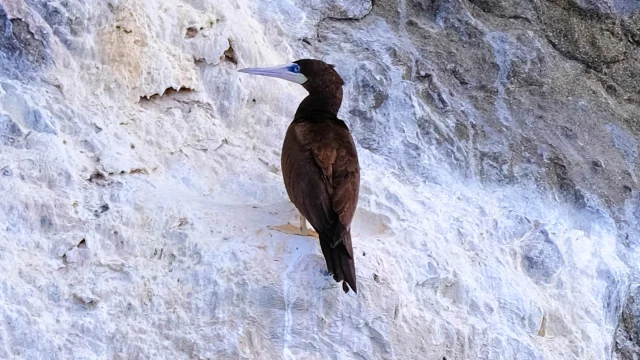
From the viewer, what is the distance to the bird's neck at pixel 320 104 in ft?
19.6

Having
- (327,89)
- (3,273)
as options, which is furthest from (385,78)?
(3,273)

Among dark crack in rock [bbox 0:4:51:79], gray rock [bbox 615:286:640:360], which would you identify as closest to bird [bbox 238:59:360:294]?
dark crack in rock [bbox 0:4:51:79]

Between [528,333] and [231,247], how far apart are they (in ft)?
5.98

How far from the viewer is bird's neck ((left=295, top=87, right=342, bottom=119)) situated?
5.96 m

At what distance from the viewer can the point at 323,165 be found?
530 cm

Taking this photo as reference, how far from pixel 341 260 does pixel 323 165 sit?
2.19 feet

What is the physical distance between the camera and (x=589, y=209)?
21.0 ft

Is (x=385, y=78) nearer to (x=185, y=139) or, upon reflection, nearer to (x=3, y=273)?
(x=185, y=139)

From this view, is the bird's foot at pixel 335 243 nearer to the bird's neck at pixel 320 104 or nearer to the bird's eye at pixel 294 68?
the bird's neck at pixel 320 104

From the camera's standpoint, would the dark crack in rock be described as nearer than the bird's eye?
Yes

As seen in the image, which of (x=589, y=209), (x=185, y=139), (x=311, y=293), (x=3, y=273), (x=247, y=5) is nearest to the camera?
(x=3, y=273)

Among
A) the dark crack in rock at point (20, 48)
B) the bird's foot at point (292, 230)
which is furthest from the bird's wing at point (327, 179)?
the dark crack in rock at point (20, 48)

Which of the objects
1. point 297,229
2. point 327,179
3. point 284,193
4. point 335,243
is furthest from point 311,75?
point 335,243

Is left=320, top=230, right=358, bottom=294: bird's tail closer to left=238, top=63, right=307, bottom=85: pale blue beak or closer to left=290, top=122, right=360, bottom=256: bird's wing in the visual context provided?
left=290, top=122, right=360, bottom=256: bird's wing
